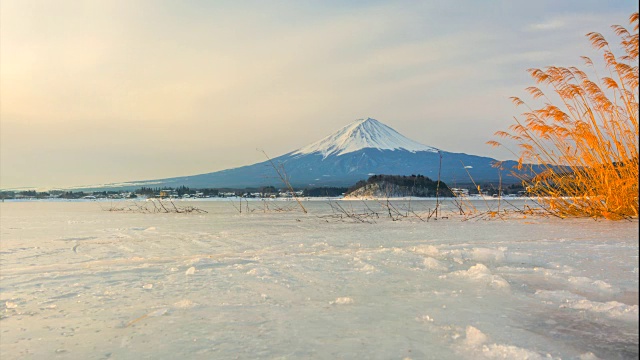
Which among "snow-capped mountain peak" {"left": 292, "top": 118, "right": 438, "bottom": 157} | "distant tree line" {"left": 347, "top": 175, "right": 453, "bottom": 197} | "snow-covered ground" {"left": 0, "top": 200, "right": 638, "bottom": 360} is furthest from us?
"snow-capped mountain peak" {"left": 292, "top": 118, "right": 438, "bottom": 157}

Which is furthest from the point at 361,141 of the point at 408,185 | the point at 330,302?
the point at 330,302

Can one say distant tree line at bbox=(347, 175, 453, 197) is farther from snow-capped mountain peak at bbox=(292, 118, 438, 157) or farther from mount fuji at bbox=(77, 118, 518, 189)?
snow-capped mountain peak at bbox=(292, 118, 438, 157)

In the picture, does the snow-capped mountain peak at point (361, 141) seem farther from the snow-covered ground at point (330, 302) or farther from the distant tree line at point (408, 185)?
the snow-covered ground at point (330, 302)

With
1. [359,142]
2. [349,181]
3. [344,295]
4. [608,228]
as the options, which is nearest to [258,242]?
[344,295]

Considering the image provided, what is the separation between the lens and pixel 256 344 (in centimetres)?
142

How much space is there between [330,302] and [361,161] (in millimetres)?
80685

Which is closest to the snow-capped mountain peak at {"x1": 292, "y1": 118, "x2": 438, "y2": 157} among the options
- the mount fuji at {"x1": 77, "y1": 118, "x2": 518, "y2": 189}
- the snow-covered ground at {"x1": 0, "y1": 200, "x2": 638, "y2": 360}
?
the mount fuji at {"x1": 77, "y1": 118, "x2": 518, "y2": 189}

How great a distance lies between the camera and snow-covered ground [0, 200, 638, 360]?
140 cm

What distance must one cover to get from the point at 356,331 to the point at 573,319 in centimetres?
81

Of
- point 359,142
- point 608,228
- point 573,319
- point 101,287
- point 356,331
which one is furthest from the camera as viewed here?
point 359,142

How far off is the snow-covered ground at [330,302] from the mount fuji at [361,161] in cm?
6137

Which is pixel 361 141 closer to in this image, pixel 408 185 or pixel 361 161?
pixel 361 161

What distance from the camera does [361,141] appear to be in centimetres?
8712

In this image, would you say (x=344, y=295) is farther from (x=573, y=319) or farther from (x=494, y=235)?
(x=494, y=235)
